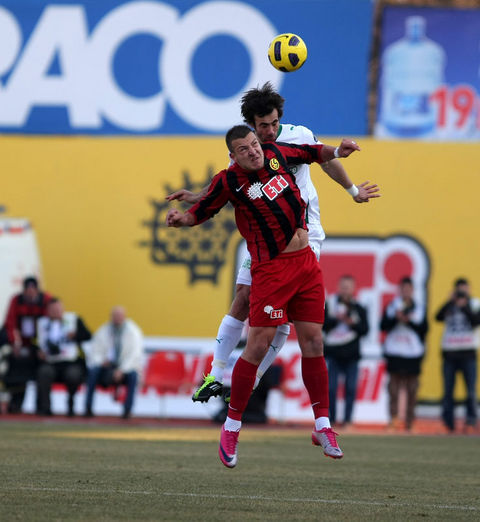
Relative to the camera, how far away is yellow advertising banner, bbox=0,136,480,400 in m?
16.8

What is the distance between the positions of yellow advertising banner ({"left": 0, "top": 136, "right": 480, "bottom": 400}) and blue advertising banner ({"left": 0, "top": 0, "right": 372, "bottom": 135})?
0.42m

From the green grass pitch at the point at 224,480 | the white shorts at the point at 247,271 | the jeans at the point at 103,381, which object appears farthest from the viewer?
the jeans at the point at 103,381

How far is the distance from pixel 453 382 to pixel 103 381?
14.9 ft

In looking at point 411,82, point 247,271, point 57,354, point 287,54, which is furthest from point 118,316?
point 287,54

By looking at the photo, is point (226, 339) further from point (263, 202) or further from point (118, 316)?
point (118, 316)

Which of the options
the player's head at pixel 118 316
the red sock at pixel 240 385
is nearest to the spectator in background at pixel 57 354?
the player's head at pixel 118 316

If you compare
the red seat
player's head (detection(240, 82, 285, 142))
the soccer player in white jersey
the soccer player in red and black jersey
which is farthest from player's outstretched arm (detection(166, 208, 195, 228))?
the red seat

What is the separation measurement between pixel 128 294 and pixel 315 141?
10.3 meters

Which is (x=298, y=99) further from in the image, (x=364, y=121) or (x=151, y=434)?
(x=151, y=434)

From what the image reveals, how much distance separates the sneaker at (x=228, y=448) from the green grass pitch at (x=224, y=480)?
154 mm

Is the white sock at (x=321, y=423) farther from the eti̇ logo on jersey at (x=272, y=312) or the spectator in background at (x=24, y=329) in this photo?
the spectator in background at (x=24, y=329)

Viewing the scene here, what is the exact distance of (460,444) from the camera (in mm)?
12016

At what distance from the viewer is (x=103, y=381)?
1562 centimetres

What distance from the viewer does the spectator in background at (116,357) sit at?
1559 cm
